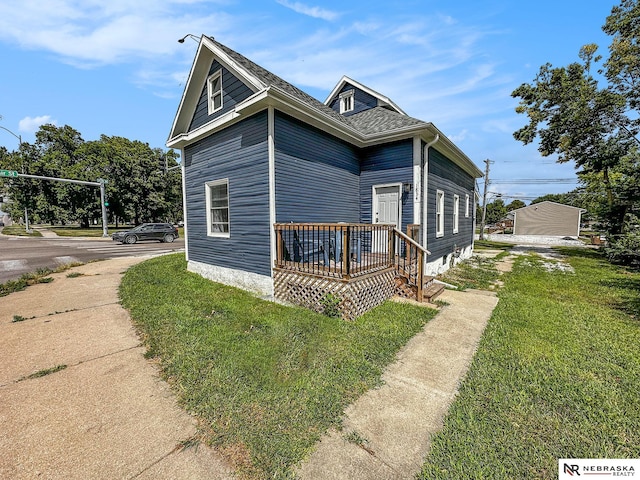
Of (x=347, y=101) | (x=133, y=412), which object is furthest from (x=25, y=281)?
(x=347, y=101)

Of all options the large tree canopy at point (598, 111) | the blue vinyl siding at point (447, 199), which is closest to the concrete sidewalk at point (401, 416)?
the blue vinyl siding at point (447, 199)

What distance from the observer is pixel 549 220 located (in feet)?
123

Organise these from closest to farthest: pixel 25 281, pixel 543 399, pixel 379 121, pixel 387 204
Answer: pixel 543 399 < pixel 25 281 < pixel 387 204 < pixel 379 121

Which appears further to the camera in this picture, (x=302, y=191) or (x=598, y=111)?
(x=598, y=111)

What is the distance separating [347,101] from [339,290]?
9.71 m

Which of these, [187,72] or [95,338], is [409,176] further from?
[95,338]

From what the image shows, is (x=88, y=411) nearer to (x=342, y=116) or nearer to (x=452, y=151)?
(x=342, y=116)

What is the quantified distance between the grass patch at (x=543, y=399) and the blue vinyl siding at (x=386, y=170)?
3.90 meters

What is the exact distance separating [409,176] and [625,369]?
18.9 ft

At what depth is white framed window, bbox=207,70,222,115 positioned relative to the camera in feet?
24.5

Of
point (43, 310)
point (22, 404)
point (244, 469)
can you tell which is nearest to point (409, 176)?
point (244, 469)

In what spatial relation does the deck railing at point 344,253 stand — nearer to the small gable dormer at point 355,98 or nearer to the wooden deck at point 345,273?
the wooden deck at point 345,273

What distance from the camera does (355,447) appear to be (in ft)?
7.24

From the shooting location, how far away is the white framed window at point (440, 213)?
921 cm
